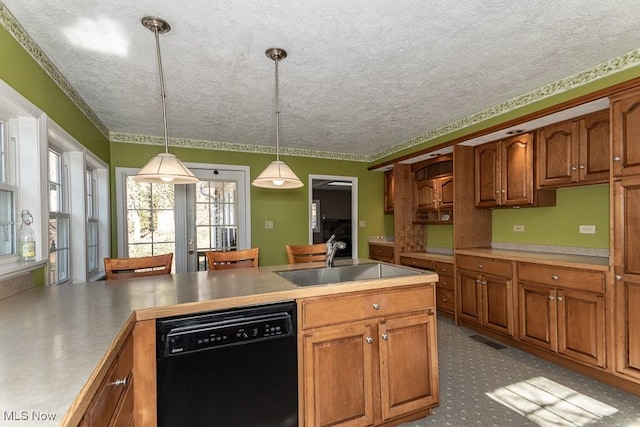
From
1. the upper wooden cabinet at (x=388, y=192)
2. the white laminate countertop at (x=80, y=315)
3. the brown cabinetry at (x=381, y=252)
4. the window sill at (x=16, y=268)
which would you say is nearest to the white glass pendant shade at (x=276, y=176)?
the white laminate countertop at (x=80, y=315)

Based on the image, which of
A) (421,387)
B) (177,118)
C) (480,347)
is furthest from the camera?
(177,118)

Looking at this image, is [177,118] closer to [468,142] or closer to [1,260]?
[1,260]

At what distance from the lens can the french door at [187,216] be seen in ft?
13.2

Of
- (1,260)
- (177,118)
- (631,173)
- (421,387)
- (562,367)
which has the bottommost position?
(562,367)

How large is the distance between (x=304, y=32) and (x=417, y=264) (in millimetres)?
3230

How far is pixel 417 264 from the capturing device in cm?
417

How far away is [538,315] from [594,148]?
1.47 m

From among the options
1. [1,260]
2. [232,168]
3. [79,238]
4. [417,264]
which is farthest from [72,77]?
[417,264]

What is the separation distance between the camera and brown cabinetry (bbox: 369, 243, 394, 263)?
4.79 m

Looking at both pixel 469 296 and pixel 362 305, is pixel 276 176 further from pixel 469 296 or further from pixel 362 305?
pixel 469 296

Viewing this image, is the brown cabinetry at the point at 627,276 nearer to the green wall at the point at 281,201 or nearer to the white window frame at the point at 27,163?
the green wall at the point at 281,201

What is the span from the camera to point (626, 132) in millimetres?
2131

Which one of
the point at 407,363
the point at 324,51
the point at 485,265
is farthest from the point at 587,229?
the point at 324,51

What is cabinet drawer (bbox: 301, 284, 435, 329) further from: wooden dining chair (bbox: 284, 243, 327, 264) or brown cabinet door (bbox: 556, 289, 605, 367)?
brown cabinet door (bbox: 556, 289, 605, 367)
